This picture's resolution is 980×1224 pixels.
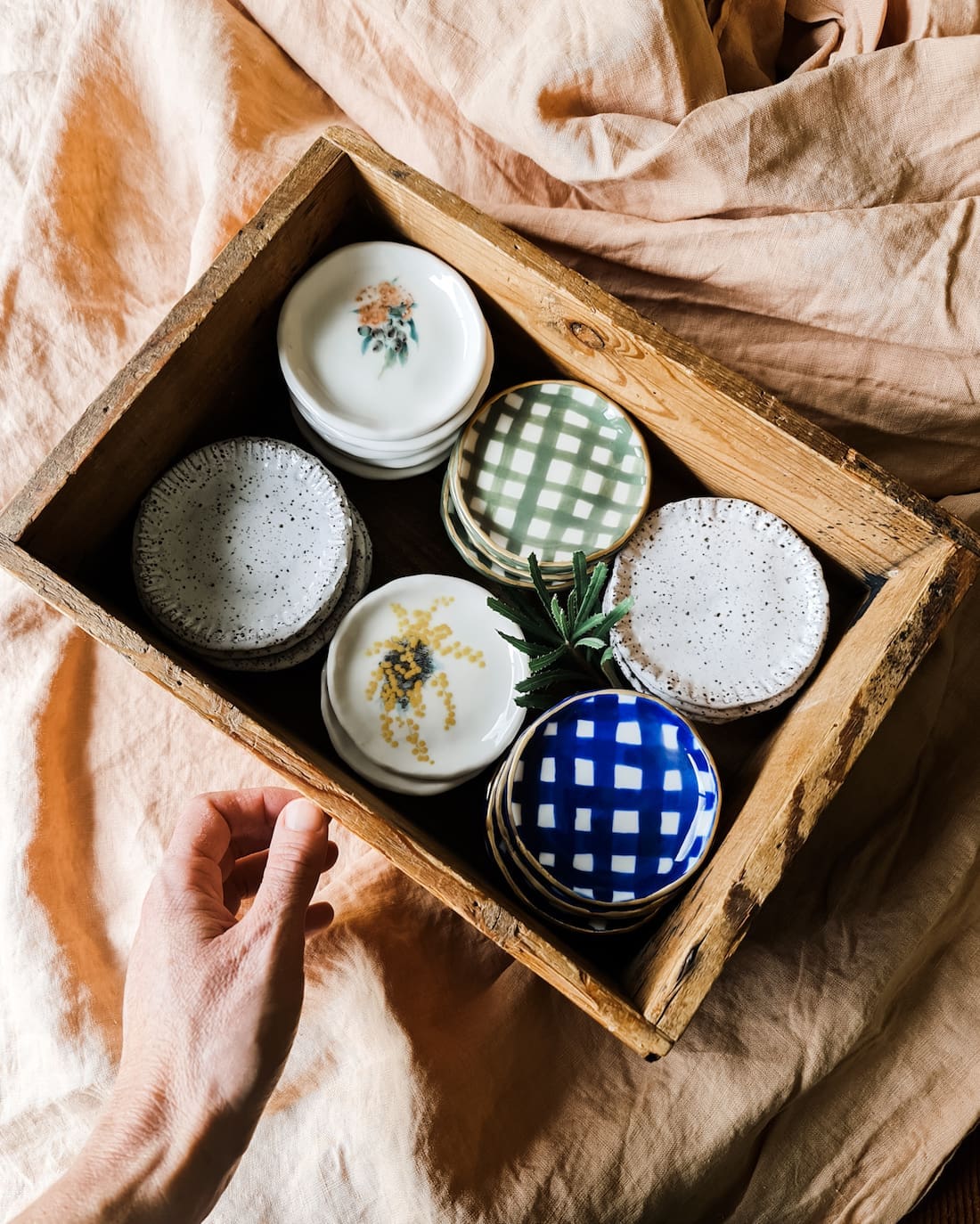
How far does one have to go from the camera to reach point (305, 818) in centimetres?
78

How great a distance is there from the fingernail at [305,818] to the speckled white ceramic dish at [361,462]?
12.3 inches

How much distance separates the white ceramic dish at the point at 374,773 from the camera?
0.85 metres

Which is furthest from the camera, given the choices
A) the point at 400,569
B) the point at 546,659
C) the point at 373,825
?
the point at 400,569

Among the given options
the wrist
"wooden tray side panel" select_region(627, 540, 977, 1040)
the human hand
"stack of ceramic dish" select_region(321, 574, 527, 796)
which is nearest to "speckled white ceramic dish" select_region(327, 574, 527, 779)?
"stack of ceramic dish" select_region(321, 574, 527, 796)

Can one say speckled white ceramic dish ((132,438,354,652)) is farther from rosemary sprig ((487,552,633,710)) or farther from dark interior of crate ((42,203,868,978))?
rosemary sprig ((487,552,633,710))

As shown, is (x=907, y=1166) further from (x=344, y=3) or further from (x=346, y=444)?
(x=344, y=3)

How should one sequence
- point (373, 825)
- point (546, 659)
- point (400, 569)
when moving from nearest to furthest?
Result: 1. point (373, 825)
2. point (546, 659)
3. point (400, 569)

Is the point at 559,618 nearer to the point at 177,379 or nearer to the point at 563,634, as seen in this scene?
the point at 563,634

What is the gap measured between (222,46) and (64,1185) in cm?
101

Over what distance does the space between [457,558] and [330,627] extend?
15cm

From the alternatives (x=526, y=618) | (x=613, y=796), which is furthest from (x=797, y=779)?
(x=526, y=618)

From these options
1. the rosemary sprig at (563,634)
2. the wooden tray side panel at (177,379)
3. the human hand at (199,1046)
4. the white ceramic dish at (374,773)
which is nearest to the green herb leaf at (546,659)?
the rosemary sprig at (563,634)

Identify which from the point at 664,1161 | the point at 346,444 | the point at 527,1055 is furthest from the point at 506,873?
the point at 346,444

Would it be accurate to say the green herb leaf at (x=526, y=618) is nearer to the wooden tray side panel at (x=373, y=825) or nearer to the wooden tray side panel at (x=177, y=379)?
the wooden tray side panel at (x=373, y=825)
